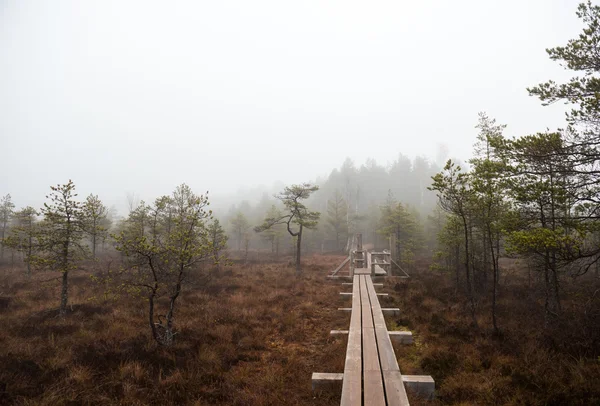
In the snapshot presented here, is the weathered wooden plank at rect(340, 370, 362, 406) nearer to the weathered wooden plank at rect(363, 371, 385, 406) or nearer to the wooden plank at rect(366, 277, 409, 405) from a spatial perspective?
the weathered wooden plank at rect(363, 371, 385, 406)

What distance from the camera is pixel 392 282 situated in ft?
53.5

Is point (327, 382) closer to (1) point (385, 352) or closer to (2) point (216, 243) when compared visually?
(1) point (385, 352)

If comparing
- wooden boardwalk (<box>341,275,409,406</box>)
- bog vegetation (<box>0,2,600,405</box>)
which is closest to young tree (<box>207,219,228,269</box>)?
bog vegetation (<box>0,2,600,405</box>)

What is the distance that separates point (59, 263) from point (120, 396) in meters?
7.67

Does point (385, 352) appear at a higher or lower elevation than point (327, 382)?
higher

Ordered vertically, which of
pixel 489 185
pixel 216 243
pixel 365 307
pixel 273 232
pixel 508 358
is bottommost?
pixel 508 358

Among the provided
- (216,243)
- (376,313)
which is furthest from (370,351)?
(216,243)

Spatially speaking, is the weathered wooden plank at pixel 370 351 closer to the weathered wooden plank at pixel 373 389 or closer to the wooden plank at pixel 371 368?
the wooden plank at pixel 371 368

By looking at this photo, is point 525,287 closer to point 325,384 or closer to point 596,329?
point 596,329

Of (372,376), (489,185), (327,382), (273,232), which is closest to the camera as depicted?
(372,376)

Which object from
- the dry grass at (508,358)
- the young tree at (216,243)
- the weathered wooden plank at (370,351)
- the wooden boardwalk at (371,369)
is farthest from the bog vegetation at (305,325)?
the weathered wooden plank at (370,351)

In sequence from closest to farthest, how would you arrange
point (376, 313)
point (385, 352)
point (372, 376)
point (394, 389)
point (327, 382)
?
point (394, 389)
point (372, 376)
point (327, 382)
point (385, 352)
point (376, 313)

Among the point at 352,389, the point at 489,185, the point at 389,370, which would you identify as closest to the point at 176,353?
the point at 352,389

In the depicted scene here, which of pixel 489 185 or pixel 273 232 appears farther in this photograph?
pixel 273 232
